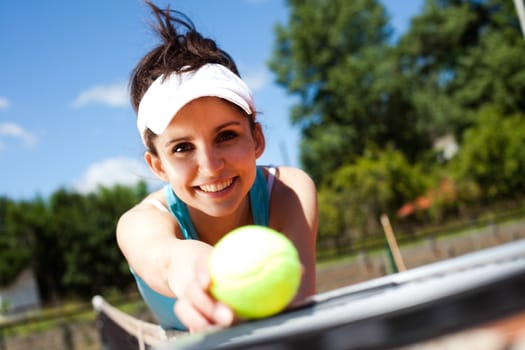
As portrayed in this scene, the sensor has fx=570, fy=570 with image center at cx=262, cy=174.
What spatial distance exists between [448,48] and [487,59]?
6.67m

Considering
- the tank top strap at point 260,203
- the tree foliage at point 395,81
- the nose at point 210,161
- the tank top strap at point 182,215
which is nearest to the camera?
the nose at point 210,161

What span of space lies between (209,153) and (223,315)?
101 cm

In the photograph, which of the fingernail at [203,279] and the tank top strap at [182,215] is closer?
the fingernail at [203,279]

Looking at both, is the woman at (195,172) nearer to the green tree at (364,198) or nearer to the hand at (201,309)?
the hand at (201,309)

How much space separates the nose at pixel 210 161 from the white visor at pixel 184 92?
20 cm

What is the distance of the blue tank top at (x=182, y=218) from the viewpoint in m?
3.00

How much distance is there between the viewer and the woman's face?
2328 millimetres

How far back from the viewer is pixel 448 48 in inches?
2030

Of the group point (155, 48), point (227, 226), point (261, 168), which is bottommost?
point (227, 226)

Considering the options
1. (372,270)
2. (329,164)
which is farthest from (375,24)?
(372,270)

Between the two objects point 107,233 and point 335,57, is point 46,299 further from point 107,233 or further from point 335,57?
point 335,57

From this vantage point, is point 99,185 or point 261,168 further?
point 99,185

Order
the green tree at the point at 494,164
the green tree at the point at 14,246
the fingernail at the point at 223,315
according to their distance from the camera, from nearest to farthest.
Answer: the fingernail at the point at 223,315, the green tree at the point at 494,164, the green tree at the point at 14,246

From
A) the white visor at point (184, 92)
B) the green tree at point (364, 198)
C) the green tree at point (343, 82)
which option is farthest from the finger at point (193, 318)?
the green tree at point (343, 82)
